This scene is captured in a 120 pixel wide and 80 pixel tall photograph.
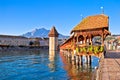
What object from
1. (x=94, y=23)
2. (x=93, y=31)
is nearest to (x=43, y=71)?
(x=93, y=31)

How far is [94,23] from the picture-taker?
28.8 m

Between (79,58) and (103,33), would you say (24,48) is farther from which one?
(103,33)

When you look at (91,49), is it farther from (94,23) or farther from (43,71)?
(43,71)

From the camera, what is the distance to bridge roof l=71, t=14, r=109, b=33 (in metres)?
27.1

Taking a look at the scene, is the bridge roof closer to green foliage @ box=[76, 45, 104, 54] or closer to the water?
green foliage @ box=[76, 45, 104, 54]

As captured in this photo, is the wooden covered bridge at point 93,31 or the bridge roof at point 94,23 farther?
the bridge roof at point 94,23

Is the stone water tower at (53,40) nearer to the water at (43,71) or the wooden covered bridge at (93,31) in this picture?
the water at (43,71)

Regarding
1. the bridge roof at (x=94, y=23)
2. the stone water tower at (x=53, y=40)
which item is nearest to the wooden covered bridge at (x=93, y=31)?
the bridge roof at (x=94, y=23)

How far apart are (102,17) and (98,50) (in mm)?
5094

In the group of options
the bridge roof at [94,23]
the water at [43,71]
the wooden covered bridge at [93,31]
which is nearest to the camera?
the water at [43,71]

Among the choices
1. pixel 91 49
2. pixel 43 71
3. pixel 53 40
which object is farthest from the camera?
pixel 53 40

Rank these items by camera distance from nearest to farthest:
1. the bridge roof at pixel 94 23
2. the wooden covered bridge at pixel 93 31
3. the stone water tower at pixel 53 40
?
1. the wooden covered bridge at pixel 93 31
2. the bridge roof at pixel 94 23
3. the stone water tower at pixel 53 40

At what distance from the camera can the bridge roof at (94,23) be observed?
27.1m

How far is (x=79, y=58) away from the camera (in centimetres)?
3309
